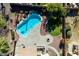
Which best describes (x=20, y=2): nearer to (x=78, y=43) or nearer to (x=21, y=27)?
(x=21, y=27)

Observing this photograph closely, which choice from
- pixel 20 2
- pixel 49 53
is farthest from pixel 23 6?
pixel 49 53

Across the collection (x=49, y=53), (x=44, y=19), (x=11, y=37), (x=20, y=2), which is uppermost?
(x=20, y=2)

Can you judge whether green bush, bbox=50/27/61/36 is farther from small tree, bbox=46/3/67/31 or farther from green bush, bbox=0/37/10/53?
green bush, bbox=0/37/10/53

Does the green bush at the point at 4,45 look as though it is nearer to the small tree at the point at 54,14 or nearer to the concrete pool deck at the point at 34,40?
the concrete pool deck at the point at 34,40

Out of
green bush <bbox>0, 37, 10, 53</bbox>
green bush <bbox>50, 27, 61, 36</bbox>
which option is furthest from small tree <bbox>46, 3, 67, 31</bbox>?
green bush <bbox>0, 37, 10, 53</bbox>

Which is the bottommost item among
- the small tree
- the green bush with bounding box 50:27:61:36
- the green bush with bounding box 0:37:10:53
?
the green bush with bounding box 0:37:10:53

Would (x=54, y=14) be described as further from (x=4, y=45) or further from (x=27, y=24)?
(x=4, y=45)

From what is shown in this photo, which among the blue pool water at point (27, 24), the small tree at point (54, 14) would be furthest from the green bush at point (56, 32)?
the blue pool water at point (27, 24)

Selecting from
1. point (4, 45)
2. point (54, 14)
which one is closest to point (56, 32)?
point (54, 14)
